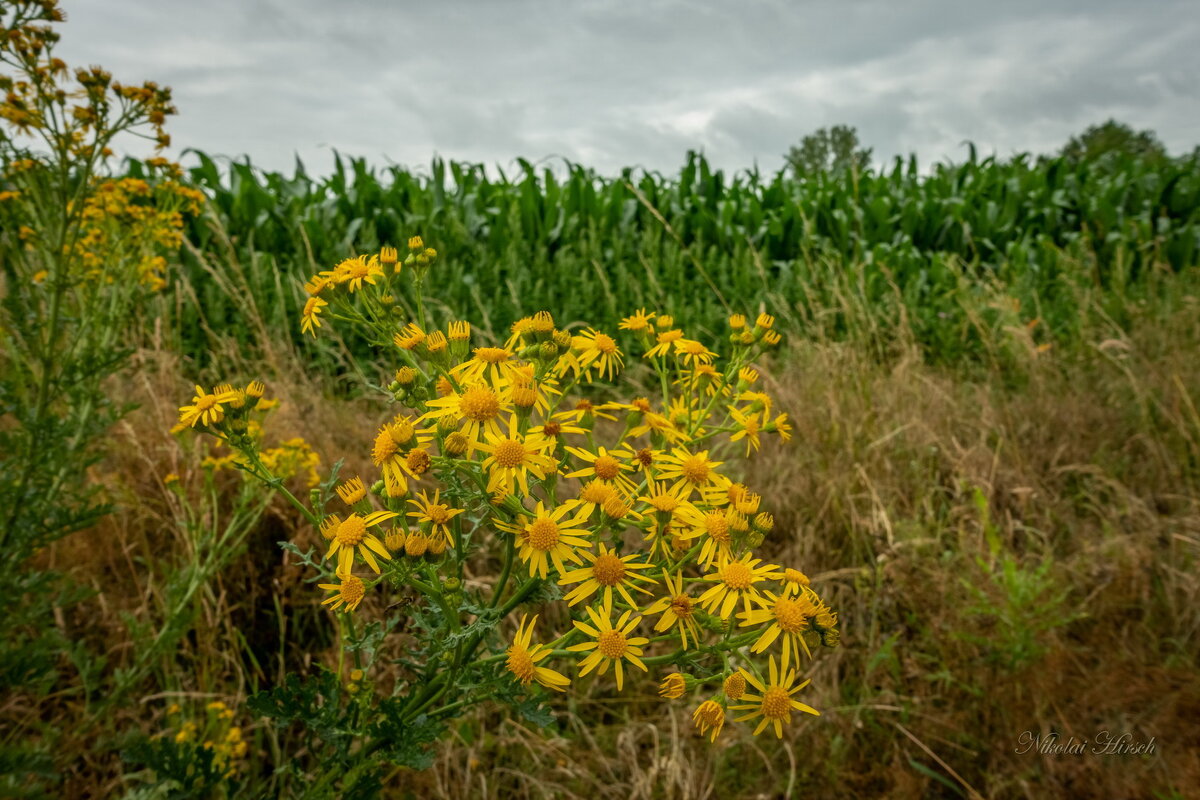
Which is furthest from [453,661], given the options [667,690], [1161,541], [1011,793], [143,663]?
[1161,541]

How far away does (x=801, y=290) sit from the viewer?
227 inches

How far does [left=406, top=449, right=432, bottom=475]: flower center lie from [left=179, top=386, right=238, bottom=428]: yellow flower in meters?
0.32

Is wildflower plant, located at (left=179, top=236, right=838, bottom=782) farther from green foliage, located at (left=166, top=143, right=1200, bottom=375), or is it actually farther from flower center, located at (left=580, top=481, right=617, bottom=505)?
green foliage, located at (left=166, top=143, right=1200, bottom=375)

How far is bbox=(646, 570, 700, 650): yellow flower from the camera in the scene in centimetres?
103

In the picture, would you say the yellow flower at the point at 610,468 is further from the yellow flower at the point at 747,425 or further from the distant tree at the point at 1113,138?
the distant tree at the point at 1113,138

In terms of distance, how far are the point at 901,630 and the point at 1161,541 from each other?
4.22 feet

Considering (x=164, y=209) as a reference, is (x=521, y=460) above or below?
below

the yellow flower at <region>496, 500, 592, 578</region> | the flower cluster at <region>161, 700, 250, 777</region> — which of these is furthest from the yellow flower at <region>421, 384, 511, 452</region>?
the flower cluster at <region>161, 700, 250, 777</region>

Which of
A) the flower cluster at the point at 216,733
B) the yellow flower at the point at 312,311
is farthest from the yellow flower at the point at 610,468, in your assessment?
the flower cluster at the point at 216,733

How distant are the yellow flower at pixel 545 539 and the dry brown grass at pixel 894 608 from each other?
0.97 metres

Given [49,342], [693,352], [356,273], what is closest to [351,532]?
[356,273]

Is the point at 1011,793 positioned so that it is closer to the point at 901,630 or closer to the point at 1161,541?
the point at 901,630

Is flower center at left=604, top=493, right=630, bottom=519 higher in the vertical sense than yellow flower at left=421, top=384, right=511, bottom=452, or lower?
lower

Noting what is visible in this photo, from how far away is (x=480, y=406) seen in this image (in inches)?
41.4
